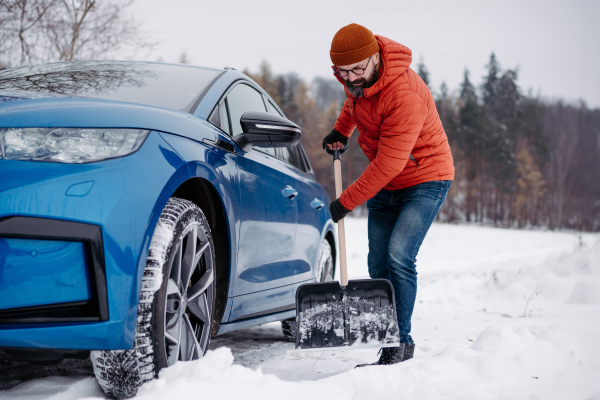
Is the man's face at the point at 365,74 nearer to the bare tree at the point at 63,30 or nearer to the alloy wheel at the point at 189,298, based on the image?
the alloy wheel at the point at 189,298

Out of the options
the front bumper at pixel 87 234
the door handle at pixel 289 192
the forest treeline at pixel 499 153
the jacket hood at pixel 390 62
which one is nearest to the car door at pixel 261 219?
the door handle at pixel 289 192

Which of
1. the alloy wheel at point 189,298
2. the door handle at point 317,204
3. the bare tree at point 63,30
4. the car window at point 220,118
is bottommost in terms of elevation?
the alloy wheel at point 189,298

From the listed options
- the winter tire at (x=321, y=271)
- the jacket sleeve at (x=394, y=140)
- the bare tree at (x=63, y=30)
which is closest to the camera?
the jacket sleeve at (x=394, y=140)

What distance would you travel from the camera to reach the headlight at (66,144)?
1.59 meters

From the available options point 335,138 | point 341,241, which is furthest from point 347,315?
point 335,138

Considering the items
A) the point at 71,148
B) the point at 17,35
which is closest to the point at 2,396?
the point at 71,148

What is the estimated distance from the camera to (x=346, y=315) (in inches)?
108

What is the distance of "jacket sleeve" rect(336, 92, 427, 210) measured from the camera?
2600 mm

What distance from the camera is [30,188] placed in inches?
60.1

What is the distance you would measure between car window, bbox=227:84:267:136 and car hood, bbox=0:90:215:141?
2.69 ft

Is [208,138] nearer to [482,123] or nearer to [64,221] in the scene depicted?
[64,221]

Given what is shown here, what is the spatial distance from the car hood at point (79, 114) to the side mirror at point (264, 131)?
533 mm

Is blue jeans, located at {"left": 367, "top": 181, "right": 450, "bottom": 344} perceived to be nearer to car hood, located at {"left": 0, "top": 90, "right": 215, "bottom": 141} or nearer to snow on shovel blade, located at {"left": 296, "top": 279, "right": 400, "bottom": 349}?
snow on shovel blade, located at {"left": 296, "top": 279, "right": 400, "bottom": 349}

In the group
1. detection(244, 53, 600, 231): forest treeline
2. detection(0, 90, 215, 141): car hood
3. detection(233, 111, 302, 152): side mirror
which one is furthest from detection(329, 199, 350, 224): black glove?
detection(244, 53, 600, 231): forest treeline
